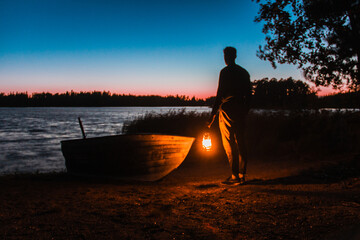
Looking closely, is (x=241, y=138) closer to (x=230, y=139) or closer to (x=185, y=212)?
(x=230, y=139)

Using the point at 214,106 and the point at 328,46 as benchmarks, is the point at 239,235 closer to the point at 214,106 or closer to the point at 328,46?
the point at 214,106

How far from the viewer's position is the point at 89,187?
5230 mm

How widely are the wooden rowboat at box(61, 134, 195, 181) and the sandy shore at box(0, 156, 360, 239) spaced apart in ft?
3.42

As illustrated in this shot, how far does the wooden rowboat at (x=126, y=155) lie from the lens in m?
6.01

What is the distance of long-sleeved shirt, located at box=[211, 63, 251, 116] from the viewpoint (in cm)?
475

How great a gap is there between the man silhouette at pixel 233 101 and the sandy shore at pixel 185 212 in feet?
2.62

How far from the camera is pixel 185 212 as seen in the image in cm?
340

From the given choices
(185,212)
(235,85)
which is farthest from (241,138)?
(185,212)

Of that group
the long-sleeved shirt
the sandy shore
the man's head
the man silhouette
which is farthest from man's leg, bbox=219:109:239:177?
the man's head

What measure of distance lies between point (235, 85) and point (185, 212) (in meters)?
2.45

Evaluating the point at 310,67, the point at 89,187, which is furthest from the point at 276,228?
the point at 310,67

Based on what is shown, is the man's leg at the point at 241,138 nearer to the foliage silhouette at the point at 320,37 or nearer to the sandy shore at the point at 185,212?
the sandy shore at the point at 185,212

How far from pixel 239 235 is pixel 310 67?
30.4 ft

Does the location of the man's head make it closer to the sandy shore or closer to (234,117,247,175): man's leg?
(234,117,247,175): man's leg
